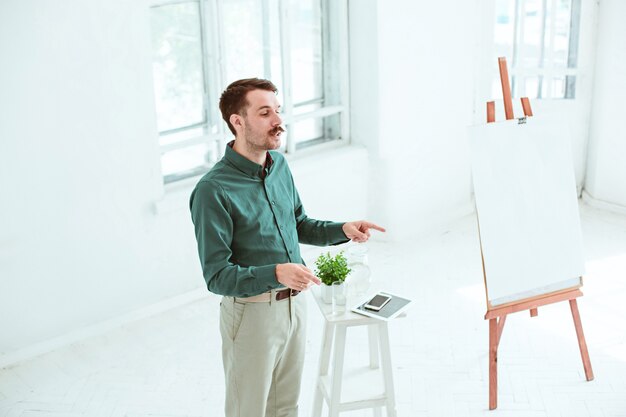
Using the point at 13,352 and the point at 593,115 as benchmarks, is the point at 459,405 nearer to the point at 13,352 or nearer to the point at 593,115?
the point at 13,352

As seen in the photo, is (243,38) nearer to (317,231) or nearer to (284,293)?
(317,231)

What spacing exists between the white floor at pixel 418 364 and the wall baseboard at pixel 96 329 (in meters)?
0.05

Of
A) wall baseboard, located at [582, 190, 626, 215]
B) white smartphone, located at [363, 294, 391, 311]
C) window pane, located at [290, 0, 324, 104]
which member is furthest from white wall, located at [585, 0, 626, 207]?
white smartphone, located at [363, 294, 391, 311]

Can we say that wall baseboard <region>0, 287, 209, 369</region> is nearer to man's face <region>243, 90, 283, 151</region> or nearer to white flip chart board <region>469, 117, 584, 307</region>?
white flip chart board <region>469, 117, 584, 307</region>

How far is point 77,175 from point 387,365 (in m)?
2.41

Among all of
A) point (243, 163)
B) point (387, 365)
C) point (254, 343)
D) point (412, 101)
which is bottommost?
point (387, 365)

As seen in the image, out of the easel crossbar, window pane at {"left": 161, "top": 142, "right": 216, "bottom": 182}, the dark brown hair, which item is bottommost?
the easel crossbar

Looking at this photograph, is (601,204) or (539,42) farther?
(601,204)

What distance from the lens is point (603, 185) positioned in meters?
7.34

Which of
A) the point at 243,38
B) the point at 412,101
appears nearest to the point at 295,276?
the point at 243,38

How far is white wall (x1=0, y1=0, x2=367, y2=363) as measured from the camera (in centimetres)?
455

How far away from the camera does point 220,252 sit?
3.01 m

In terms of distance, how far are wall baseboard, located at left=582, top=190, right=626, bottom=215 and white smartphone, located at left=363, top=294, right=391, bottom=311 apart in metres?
4.45

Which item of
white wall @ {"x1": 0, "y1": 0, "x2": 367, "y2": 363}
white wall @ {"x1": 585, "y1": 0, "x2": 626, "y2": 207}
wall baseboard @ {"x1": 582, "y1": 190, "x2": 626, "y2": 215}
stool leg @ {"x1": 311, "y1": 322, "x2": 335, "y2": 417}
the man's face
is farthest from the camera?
wall baseboard @ {"x1": 582, "y1": 190, "x2": 626, "y2": 215}
